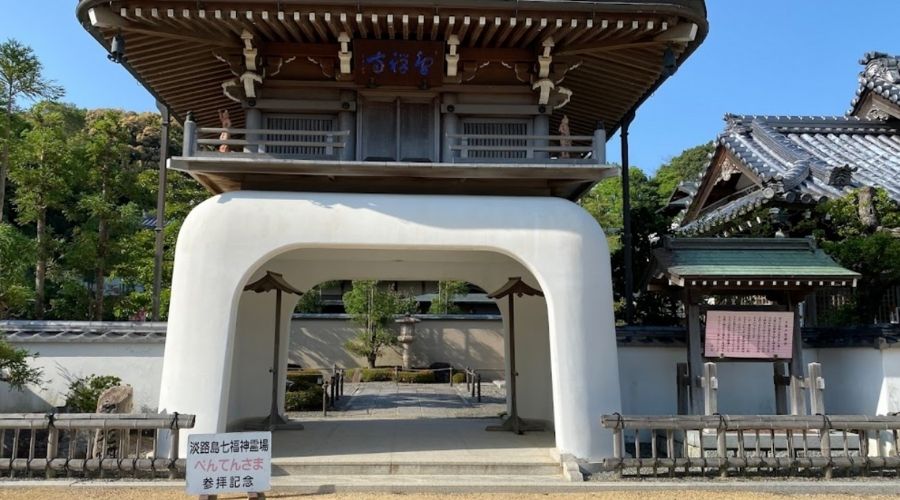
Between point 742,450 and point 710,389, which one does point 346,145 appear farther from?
point 742,450

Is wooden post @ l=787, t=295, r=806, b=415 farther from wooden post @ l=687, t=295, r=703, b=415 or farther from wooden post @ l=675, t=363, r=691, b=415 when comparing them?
wooden post @ l=675, t=363, r=691, b=415

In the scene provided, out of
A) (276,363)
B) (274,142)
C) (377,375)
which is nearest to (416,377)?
(377,375)

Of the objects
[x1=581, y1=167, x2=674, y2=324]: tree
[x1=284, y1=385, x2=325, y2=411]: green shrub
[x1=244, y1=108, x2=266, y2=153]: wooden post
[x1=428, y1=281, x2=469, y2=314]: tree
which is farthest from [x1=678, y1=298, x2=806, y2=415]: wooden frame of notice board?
[x1=428, y1=281, x2=469, y2=314]: tree

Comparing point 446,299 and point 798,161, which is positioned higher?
point 798,161

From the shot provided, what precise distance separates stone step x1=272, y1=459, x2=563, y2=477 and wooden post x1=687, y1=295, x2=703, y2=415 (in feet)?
9.05

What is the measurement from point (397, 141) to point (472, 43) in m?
1.88

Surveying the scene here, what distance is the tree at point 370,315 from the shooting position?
25.5 meters

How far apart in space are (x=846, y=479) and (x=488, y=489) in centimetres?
454

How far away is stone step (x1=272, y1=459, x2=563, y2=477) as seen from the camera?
810 cm

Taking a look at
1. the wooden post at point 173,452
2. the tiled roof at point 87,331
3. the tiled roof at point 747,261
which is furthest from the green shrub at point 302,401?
the tiled roof at point 747,261

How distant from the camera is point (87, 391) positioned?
10.5 m

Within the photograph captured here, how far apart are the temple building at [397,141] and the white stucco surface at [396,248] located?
0.02 metres

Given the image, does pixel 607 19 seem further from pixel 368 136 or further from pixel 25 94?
pixel 25 94

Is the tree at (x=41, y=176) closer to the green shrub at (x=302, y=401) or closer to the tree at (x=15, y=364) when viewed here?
the tree at (x=15, y=364)
